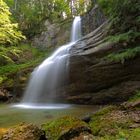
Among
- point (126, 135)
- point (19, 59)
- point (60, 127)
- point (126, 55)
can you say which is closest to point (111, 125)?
point (126, 135)

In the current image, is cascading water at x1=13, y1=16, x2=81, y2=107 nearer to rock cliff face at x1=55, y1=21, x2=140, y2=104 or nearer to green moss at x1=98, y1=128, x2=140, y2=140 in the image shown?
rock cliff face at x1=55, y1=21, x2=140, y2=104

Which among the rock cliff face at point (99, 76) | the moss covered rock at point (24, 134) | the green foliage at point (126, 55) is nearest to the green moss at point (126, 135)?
the moss covered rock at point (24, 134)

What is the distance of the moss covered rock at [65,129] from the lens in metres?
5.50

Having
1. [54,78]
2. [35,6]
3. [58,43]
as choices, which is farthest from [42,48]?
[54,78]

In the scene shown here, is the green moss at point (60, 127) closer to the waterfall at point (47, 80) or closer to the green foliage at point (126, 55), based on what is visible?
the green foliage at point (126, 55)

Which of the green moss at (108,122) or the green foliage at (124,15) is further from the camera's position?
the green foliage at (124,15)

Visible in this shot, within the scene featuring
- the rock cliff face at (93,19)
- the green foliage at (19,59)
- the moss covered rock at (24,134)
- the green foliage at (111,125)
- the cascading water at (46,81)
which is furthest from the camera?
the rock cliff face at (93,19)

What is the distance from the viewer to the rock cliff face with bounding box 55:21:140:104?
13.0m

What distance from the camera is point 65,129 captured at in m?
5.64

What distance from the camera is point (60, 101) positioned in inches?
589

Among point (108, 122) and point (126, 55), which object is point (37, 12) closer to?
point (126, 55)

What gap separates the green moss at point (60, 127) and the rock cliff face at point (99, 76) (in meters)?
7.33

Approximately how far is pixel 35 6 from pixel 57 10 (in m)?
2.40

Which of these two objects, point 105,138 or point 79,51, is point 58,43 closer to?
point 79,51
